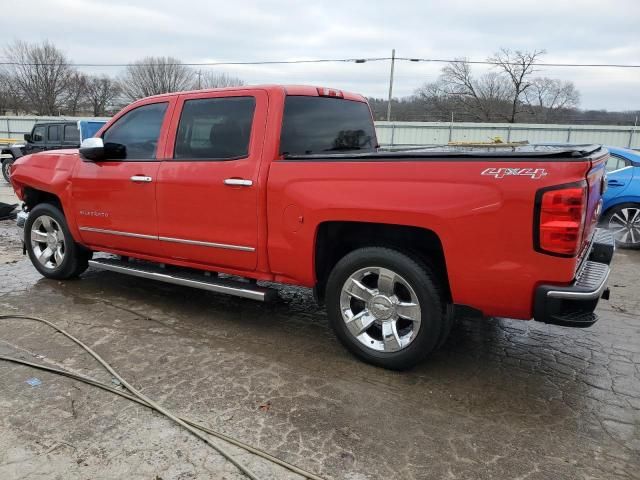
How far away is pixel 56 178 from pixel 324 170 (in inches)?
128

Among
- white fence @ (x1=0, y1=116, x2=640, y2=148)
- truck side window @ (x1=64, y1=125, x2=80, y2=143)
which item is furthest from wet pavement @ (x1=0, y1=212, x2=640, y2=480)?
white fence @ (x1=0, y1=116, x2=640, y2=148)

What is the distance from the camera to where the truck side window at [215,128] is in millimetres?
4102

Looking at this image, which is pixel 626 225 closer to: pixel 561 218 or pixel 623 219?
pixel 623 219

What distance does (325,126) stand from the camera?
14.5ft

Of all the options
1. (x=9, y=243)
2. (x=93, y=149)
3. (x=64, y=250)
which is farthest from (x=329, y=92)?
(x=9, y=243)

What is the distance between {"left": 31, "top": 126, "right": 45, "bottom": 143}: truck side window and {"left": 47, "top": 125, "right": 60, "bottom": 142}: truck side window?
12.6 inches

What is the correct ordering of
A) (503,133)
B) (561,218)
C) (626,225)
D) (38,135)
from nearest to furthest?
(561,218) < (626,225) < (38,135) < (503,133)

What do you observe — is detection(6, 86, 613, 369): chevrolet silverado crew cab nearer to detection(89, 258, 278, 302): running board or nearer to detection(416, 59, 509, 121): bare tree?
detection(89, 258, 278, 302): running board

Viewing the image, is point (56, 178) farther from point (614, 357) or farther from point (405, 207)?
point (614, 357)

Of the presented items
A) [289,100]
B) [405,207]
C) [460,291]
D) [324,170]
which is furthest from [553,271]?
[289,100]

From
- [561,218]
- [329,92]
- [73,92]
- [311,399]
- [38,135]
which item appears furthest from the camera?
[73,92]

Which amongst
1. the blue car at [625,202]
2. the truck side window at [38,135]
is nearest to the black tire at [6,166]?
the truck side window at [38,135]

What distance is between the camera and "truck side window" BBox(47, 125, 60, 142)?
16016 mm

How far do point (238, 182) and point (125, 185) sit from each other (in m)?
1.38
